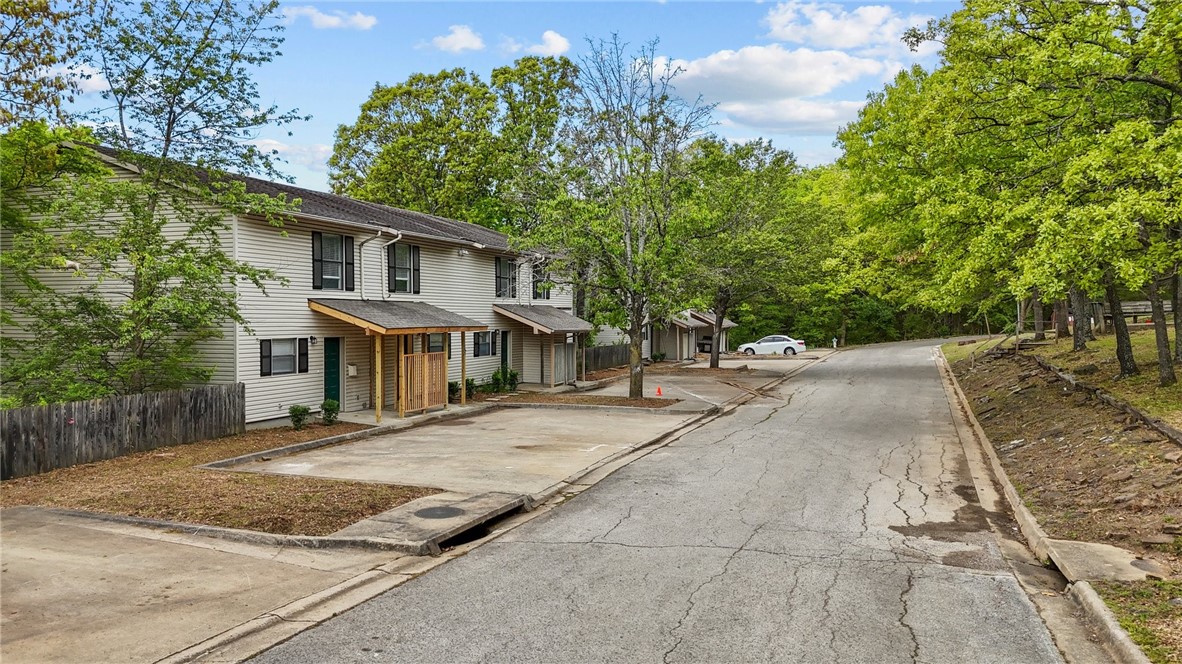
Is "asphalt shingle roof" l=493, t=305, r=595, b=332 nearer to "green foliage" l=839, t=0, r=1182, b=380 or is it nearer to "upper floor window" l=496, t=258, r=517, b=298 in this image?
"upper floor window" l=496, t=258, r=517, b=298

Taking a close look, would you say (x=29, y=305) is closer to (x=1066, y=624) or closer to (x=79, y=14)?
(x=79, y=14)

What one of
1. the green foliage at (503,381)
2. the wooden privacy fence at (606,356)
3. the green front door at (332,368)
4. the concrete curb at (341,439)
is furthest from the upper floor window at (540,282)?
the green front door at (332,368)

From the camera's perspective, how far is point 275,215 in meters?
20.1

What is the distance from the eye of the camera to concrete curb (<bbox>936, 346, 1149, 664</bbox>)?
20.7 feet

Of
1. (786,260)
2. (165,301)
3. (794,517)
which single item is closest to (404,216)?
(165,301)

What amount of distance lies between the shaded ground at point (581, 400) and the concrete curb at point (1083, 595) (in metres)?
11.1

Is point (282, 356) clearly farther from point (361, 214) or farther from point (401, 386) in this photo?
point (361, 214)

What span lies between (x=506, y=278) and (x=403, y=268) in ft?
24.1

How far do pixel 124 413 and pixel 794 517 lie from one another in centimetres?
1341

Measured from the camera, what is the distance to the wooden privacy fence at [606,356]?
129 ft

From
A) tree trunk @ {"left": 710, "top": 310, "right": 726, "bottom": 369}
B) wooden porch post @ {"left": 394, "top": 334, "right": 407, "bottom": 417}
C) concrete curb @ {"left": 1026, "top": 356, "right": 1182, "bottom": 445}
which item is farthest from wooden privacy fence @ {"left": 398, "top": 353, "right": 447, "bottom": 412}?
tree trunk @ {"left": 710, "top": 310, "right": 726, "bottom": 369}

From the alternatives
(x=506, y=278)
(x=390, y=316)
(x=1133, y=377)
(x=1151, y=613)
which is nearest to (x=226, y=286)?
(x=390, y=316)

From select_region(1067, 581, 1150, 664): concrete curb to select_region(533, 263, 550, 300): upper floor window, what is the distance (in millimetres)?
20005

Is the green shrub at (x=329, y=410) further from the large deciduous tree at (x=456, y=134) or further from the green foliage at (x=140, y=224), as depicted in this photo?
the large deciduous tree at (x=456, y=134)
